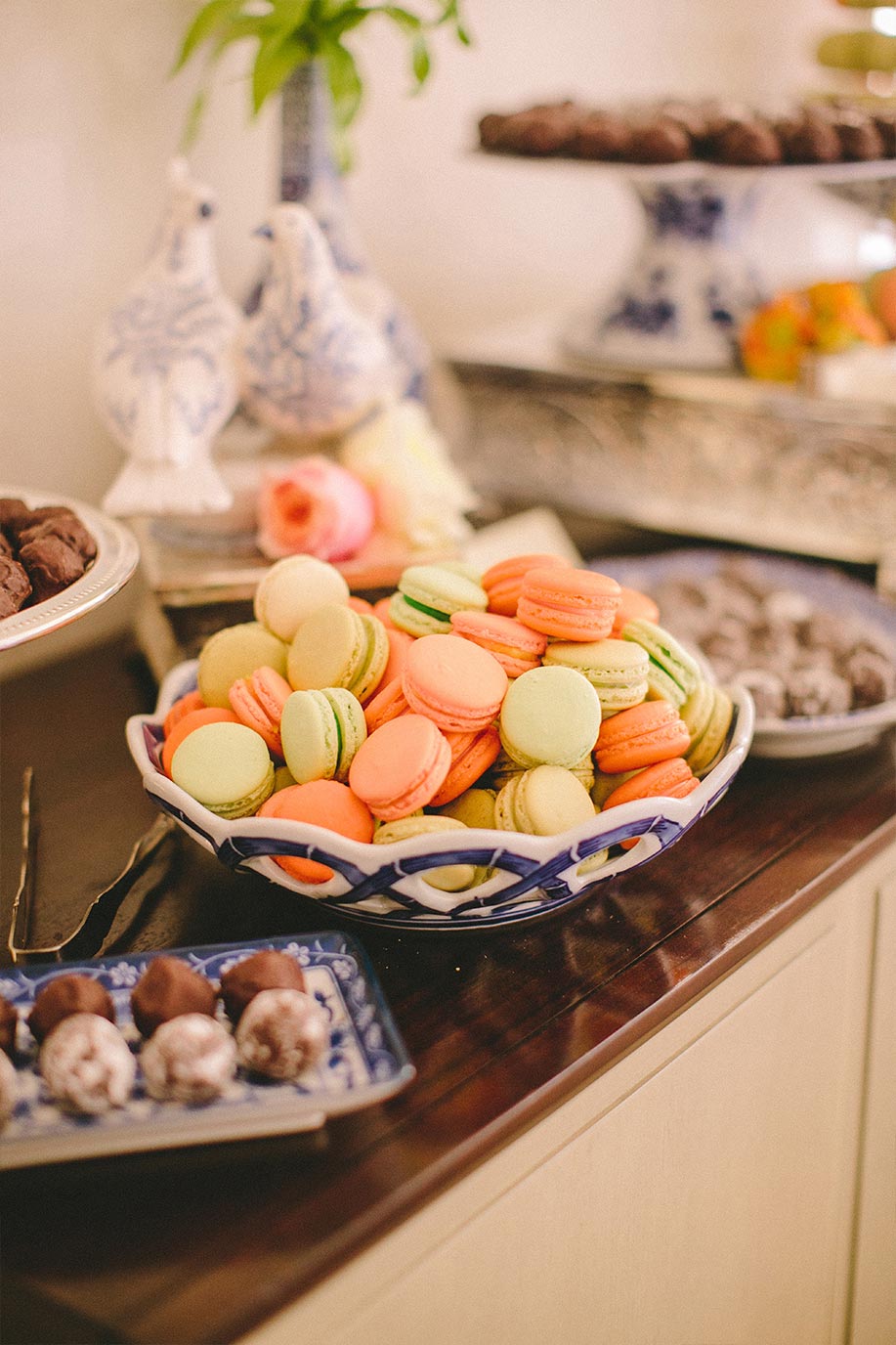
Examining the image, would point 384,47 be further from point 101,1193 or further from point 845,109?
point 101,1193

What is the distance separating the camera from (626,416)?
4.51ft

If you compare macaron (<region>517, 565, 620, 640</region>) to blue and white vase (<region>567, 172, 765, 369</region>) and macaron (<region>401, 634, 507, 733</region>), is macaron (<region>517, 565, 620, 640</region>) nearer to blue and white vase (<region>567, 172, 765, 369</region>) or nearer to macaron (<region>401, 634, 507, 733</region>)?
macaron (<region>401, 634, 507, 733</region>)

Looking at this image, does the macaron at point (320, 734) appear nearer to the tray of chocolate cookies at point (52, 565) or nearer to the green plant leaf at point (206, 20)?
the tray of chocolate cookies at point (52, 565)

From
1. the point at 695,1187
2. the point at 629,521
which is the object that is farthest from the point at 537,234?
the point at 695,1187

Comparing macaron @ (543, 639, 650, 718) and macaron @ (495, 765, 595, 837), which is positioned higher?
macaron @ (543, 639, 650, 718)

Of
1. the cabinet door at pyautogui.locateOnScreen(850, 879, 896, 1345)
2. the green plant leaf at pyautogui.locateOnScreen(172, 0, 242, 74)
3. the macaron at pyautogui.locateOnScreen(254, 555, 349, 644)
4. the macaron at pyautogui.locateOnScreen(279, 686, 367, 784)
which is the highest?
the green plant leaf at pyautogui.locateOnScreen(172, 0, 242, 74)

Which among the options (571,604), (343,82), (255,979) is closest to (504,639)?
(571,604)

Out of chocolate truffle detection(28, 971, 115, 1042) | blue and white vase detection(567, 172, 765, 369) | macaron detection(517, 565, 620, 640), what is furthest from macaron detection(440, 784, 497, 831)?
blue and white vase detection(567, 172, 765, 369)

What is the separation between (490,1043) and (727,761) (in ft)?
0.74

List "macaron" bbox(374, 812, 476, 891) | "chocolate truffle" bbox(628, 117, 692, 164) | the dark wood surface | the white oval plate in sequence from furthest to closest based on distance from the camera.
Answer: "chocolate truffle" bbox(628, 117, 692, 164), the white oval plate, "macaron" bbox(374, 812, 476, 891), the dark wood surface

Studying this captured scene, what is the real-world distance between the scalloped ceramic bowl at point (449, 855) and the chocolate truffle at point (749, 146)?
0.81 meters

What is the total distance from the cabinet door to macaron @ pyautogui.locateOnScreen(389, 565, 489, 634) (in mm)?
445

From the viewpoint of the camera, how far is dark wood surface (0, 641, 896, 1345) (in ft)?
1.72

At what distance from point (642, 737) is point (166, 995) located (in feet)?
1.04
